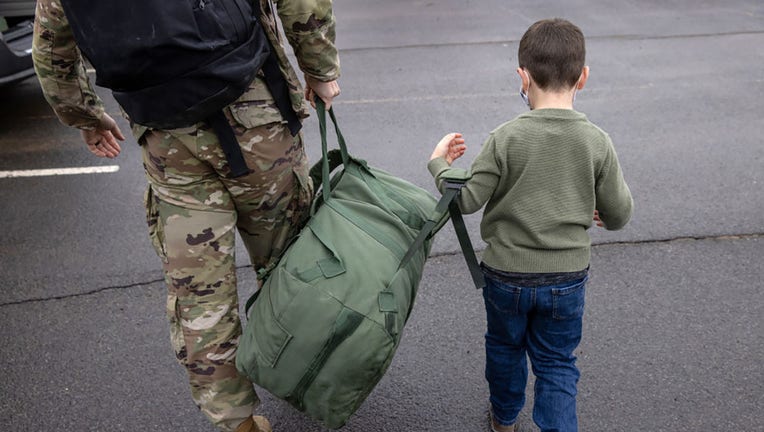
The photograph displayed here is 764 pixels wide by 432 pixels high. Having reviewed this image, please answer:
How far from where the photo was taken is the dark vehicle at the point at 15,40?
521cm

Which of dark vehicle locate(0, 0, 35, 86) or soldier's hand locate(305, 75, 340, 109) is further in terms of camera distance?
dark vehicle locate(0, 0, 35, 86)

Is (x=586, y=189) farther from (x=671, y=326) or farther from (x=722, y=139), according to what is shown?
(x=722, y=139)

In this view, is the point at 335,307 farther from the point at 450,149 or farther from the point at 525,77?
the point at 525,77

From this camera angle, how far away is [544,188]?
198 centimetres

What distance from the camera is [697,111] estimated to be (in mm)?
5359

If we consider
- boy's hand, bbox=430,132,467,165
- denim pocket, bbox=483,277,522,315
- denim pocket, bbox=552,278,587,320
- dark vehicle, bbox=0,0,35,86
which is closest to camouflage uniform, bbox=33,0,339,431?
boy's hand, bbox=430,132,467,165

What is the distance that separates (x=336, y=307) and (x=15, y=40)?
4692 millimetres

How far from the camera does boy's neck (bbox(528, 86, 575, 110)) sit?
198cm

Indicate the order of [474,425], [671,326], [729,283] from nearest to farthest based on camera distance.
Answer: [474,425] → [671,326] → [729,283]

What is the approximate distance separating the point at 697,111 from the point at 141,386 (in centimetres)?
448

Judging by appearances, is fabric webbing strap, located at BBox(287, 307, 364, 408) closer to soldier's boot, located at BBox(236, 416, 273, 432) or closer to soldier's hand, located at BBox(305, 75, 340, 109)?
soldier's boot, located at BBox(236, 416, 273, 432)

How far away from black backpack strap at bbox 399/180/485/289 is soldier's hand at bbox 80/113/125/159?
1106 mm

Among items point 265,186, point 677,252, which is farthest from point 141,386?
point 677,252

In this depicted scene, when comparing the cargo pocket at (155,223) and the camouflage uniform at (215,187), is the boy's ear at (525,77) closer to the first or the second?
the camouflage uniform at (215,187)
